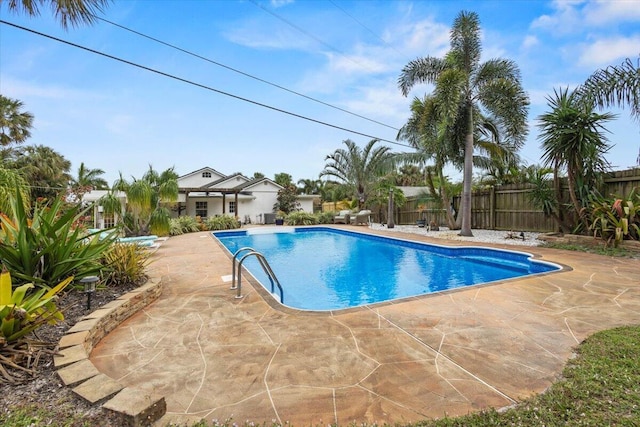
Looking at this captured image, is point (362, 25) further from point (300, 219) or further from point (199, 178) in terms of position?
point (199, 178)

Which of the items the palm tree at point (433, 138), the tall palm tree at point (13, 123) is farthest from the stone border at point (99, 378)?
the tall palm tree at point (13, 123)

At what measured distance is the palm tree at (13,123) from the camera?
18.2 m

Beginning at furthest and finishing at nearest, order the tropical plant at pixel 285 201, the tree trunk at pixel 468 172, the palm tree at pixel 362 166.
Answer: the tropical plant at pixel 285 201
the palm tree at pixel 362 166
the tree trunk at pixel 468 172

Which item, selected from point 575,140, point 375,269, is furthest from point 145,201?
point 575,140

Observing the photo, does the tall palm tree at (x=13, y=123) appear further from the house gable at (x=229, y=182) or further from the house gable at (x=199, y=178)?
the house gable at (x=229, y=182)

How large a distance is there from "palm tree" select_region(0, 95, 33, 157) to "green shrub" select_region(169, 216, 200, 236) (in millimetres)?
12367

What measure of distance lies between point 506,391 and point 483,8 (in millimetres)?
16037

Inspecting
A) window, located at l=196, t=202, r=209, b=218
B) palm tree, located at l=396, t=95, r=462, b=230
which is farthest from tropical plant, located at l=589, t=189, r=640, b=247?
window, located at l=196, t=202, r=209, b=218

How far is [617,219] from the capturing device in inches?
331

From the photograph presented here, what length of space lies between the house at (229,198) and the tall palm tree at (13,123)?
5.36 metres

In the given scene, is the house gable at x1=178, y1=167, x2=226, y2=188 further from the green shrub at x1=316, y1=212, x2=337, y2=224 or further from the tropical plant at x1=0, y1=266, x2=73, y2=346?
the tropical plant at x1=0, y1=266, x2=73, y2=346

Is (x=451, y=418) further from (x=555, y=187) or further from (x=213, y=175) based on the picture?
(x=213, y=175)

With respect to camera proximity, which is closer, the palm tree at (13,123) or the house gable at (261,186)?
the palm tree at (13,123)

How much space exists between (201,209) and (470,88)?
20076 millimetres
